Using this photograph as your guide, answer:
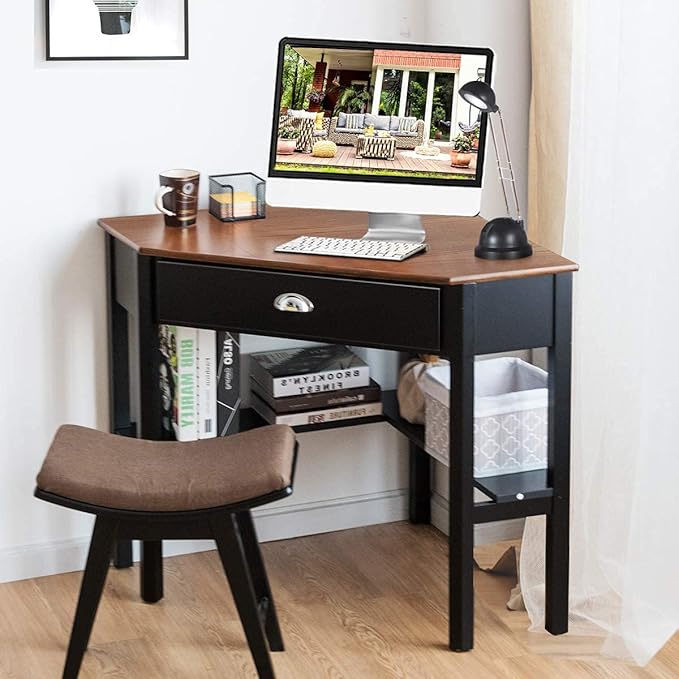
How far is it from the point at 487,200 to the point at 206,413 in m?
0.81

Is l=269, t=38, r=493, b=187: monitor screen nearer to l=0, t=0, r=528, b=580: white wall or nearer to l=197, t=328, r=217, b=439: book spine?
l=0, t=0, r=528, b=580: white wall

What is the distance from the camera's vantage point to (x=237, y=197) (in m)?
2.69

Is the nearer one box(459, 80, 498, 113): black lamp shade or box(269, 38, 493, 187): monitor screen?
box(459, 80, 498, 113): black lamp shade

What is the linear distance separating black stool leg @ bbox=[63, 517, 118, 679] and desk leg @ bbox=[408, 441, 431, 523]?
105cm

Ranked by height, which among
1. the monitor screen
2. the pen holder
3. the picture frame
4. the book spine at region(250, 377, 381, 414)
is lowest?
the book spine at region(250, 377, 381, 414)

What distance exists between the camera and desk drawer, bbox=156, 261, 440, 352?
228cm

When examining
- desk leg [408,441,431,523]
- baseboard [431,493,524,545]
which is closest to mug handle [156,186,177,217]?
desk leg [408,441,431,523]

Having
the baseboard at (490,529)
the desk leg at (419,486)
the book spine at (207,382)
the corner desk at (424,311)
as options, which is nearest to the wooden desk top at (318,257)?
the corner desk at (424,311)

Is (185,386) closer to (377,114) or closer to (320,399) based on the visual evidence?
(320,399)

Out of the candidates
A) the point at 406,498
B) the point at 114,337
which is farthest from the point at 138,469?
the point at 406,498

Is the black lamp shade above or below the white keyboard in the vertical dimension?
above

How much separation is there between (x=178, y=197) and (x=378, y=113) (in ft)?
1.45

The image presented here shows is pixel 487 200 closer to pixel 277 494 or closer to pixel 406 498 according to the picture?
pixel 406 498

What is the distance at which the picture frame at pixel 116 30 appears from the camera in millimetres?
2609
